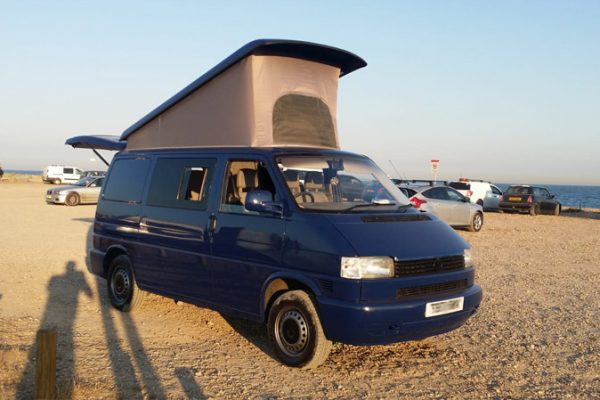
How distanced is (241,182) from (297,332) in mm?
1770

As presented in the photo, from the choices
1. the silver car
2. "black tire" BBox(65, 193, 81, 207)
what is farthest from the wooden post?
"black tire" BBox(65, 193, 81, 207)

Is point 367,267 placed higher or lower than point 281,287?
higher

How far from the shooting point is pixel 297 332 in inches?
215

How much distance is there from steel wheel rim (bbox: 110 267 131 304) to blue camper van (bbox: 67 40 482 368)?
15 millimetres

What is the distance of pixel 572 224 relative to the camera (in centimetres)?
2367

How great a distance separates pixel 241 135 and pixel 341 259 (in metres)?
2.32

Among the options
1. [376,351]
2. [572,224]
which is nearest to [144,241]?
[376,351]

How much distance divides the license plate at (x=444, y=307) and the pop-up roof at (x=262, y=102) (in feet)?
8.24

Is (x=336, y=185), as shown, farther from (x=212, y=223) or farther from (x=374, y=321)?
(x=374, y=321)

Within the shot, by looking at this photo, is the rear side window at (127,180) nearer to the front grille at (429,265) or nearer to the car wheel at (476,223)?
Answer: the front grille at (429,265)

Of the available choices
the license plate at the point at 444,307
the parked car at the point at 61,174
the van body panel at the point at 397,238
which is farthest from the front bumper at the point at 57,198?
the parked car at the point at 61,174

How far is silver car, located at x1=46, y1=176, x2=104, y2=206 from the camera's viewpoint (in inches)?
1096

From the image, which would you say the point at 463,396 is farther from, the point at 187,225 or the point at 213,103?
the point at 213,103

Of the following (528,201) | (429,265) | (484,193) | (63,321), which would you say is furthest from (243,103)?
(484,193)
